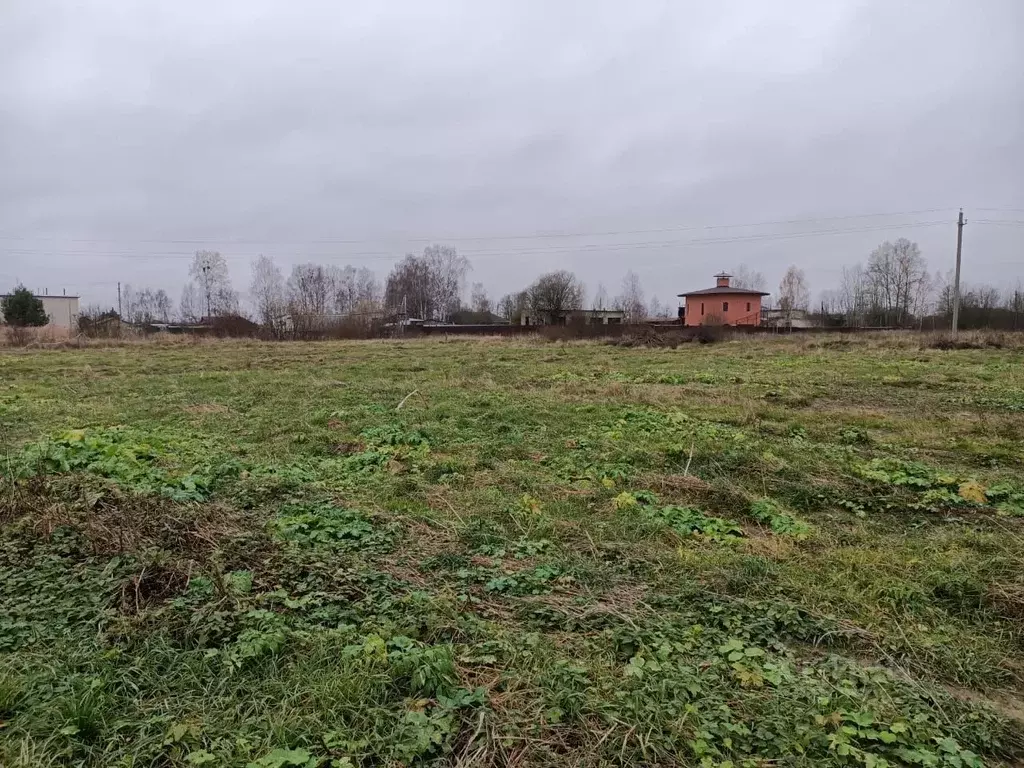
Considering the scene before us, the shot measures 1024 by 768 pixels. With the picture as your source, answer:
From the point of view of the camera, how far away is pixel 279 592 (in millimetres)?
3639

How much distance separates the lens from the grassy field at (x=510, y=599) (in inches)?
99.0

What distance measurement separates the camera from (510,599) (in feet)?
12.5

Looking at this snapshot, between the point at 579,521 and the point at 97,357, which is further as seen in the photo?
the point at 97,357

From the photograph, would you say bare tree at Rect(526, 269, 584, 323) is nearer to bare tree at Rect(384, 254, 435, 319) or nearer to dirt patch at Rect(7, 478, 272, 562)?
bare tree at Rect(384, 254, 435, 319)

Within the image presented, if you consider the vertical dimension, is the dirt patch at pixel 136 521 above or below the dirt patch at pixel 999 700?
above

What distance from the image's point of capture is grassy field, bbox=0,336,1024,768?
2.51 meters

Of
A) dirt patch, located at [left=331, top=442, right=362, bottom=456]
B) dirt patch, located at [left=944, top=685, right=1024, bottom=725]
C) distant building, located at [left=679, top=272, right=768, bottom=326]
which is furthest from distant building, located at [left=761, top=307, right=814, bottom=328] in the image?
dirt patch, located at [left=944, top=685, right=1024, bottom=725]

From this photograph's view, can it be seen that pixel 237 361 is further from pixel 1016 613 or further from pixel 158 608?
pixel 1016 613

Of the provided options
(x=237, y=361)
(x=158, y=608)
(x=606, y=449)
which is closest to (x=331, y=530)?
(x=158, y=608)

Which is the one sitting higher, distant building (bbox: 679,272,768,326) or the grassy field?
distant building (bbox: 679,272,768,326)

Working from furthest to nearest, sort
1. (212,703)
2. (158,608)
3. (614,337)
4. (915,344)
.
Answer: (614,337), (915,344), (158,608), (212,703)

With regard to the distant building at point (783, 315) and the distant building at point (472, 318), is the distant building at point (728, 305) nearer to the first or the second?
the distant building at point (783, 315)

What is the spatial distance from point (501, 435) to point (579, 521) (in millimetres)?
3784

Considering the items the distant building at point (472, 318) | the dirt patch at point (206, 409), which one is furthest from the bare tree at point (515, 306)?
the dirt patch at point (206, 409)
